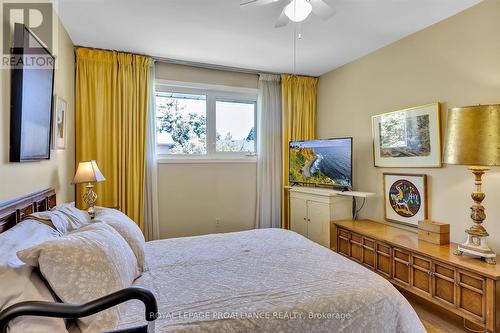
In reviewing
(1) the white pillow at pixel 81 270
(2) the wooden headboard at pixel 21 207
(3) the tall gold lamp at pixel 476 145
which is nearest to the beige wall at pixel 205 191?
(2) the wooden headboard at pixel 21 207

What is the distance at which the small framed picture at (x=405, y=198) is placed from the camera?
9.26 feet

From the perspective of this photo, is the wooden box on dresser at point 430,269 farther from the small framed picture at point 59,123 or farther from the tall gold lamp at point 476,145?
the small framed picture at point 59,123

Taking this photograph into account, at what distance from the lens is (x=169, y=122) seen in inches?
150

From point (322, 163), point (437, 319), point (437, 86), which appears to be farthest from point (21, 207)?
point (437, 86)

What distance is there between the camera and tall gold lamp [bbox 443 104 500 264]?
6.29ft

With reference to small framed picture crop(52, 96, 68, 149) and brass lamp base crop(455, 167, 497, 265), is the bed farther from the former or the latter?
small framed picture crop(52, 96, 68, 149)

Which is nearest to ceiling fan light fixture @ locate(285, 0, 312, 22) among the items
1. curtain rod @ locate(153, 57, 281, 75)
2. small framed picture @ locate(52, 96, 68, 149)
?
curtain rod @ locate(153, 57, 281, 75)

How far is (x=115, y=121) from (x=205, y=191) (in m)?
1.45

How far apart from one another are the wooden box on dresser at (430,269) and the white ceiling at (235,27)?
207cm

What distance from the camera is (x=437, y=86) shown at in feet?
8.84

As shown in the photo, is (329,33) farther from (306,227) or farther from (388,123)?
(306,227)

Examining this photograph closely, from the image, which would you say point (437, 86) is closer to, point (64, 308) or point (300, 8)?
point (300, 8)

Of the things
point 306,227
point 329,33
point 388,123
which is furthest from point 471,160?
point 306,227

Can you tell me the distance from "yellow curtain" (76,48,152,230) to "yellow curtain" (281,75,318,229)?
6.53ft
